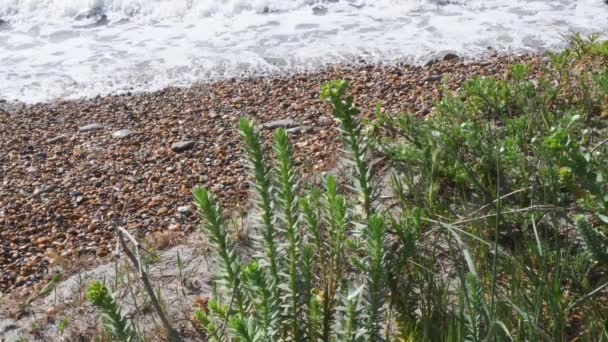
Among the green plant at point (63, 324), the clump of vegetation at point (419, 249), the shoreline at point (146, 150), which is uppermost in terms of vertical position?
the clump of vegetation at point (419, 249)

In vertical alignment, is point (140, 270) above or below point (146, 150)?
above

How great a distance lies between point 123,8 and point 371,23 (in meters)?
4.54

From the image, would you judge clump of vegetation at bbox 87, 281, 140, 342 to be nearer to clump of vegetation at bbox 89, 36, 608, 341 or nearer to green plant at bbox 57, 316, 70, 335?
clump of vegetation at bbox 89, 36, 608, 341

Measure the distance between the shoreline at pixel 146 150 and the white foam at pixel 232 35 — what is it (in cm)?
82

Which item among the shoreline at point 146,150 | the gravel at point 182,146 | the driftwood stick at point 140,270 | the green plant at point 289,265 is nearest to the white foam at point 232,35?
the shoreline at point 146,150

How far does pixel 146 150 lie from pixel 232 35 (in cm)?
434

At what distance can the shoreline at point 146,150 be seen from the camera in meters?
4.64

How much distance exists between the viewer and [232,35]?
32.2 ft

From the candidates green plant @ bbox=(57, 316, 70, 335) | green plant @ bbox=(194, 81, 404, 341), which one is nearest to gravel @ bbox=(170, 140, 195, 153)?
green plant @ bbox=(57, 316, 70, 335)

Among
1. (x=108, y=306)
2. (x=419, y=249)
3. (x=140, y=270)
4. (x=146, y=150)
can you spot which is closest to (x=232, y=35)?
(x=146, y=150)

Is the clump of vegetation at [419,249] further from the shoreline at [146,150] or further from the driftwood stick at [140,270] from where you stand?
the shoreline at [146,150]

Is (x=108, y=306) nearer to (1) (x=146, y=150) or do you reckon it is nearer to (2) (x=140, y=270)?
(2) (x=140, y=270)

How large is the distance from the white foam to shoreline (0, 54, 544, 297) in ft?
2.69

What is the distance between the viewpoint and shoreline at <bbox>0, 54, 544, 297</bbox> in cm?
464
